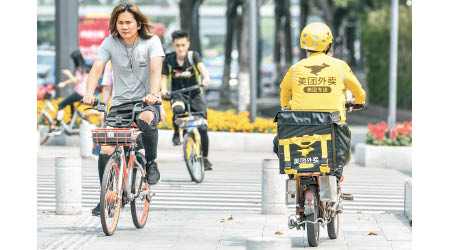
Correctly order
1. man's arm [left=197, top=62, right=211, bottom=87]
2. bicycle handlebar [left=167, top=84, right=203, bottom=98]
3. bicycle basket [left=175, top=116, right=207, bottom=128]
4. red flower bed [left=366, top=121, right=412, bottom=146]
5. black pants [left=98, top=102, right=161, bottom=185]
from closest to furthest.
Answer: black pants [left=98, top=102, right=161, bottom=185], man's arm [left=197, top=62, right=211, bottom=87], bicycle handlebar [left=167, top=84, right=203, bottom=98], bicycle basket [left=175, top=116, right=207, bottom=128], red flower bed [left=366, top=121, right=412, bottom=146]

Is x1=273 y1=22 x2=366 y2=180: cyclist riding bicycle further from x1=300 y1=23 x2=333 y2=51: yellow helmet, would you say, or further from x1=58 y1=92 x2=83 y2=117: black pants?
x1=58 y1=92 x2=83 y2=117: black pants

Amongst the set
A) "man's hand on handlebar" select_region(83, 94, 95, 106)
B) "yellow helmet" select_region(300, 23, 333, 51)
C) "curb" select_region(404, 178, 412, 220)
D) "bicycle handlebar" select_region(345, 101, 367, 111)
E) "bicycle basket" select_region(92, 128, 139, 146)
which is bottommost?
"curb" select_region(404, 178, 412, 220)

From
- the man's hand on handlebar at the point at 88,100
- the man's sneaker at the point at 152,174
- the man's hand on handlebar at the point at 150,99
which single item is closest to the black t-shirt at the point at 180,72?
the man's sneaker at the point at 152,174

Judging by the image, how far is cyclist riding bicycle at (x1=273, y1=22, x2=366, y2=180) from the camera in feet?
27.1

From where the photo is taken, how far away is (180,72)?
Result: 519 inches

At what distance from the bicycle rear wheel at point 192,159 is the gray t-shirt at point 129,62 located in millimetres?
3910

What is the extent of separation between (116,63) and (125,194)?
3.67ft

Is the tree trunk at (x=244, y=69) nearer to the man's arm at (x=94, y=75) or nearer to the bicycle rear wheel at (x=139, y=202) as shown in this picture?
the bicycle rear wheel at (x=139, y=202)

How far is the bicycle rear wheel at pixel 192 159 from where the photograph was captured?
13125 mm

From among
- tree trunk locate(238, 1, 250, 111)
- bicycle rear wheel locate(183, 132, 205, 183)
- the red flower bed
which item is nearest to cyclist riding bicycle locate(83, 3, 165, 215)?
bicycle rear wheel locate(183, 132, 205, 183)

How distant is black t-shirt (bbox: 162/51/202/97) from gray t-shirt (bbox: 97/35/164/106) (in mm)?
3893

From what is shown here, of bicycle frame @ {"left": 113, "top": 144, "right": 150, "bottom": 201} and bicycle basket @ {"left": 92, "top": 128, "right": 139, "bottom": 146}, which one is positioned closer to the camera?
bicycle basket @ {"left": 92, "top": 128, "right": 139, "bottom": 146}
